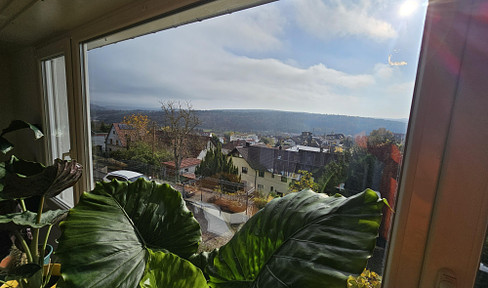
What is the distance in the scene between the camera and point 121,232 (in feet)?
1.61

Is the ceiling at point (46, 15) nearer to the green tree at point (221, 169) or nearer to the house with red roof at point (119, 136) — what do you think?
the house with red roof at point (119, 136)

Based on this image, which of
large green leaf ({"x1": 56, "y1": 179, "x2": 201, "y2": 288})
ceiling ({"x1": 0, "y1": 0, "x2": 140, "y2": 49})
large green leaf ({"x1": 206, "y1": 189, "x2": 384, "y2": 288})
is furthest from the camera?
ceiling ({"x1": 0, "y1": 0, "x2": 140, "y2": 49})

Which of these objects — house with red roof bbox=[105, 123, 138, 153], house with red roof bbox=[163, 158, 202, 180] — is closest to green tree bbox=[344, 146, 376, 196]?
Result: house with red roof bbox=[163, 158, 202, 180]

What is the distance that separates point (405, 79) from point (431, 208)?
0.97 feet

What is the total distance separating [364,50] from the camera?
566mm

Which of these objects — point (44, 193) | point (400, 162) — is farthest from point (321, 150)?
point (44, 193)

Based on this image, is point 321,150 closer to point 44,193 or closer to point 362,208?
point 362,208

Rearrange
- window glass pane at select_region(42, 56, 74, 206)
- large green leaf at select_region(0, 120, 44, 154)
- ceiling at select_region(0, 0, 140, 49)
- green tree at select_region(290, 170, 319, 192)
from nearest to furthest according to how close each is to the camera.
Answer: green tree at select_region(290, 170, 319, 192)
ceiling at select_region(0, 0, 140, 49)
large green leaf at select_region(0, 120, 44, 154)
window glass pane at select_region(42, 56, 74, 206)

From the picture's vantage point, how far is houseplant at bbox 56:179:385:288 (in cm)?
29

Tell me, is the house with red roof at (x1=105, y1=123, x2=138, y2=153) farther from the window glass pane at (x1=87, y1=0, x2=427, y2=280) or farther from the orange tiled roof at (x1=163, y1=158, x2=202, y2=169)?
the orange tiled roof at (x1=163, y1=158, x2=202, y2=169)

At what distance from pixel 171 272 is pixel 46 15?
57.7 inches

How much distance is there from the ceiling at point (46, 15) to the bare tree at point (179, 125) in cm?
49

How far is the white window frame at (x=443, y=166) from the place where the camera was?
0.42 metres

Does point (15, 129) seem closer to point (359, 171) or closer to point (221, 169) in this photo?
point (221, 169)
